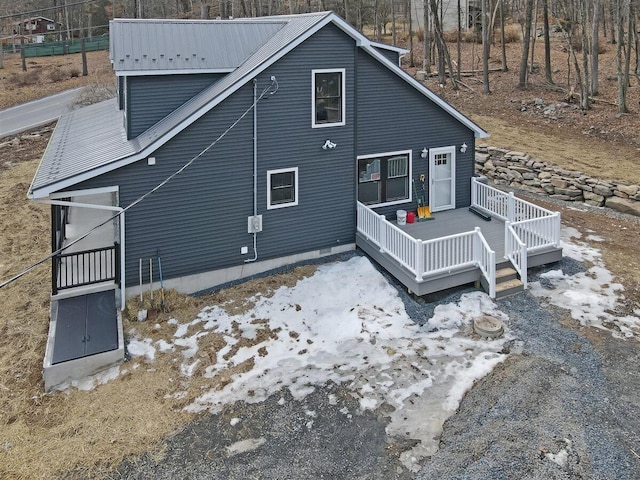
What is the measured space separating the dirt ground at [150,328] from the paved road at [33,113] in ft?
7.50

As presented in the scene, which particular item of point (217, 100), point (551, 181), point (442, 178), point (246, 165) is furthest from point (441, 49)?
point (217, 100)

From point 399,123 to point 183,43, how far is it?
6.01 meters

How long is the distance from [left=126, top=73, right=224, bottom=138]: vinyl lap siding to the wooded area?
29.3 ft

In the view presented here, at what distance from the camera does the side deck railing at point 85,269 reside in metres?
11.1

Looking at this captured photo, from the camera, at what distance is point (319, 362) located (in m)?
9.23

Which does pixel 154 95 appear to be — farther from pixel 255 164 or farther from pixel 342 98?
pixel 342 98

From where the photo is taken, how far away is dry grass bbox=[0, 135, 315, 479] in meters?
7.23

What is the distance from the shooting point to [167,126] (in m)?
11.5

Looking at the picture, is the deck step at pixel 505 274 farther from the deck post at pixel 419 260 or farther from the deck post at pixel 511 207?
the deck post at pixel 511 207

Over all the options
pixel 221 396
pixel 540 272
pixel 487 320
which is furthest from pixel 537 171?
pixel 221 396

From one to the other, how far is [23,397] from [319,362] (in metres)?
5.15

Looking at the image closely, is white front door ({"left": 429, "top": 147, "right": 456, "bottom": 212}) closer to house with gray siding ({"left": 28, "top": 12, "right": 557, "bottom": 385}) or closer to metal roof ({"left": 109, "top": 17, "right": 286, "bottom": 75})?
house with gray siding ({"left": 28, "top": 12, "right": 557, "bottom": 385})

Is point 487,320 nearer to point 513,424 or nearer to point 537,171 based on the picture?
point 513,424

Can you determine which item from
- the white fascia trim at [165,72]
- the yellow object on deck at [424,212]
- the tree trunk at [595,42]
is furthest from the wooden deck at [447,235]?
the tree trunk at [595,42]
